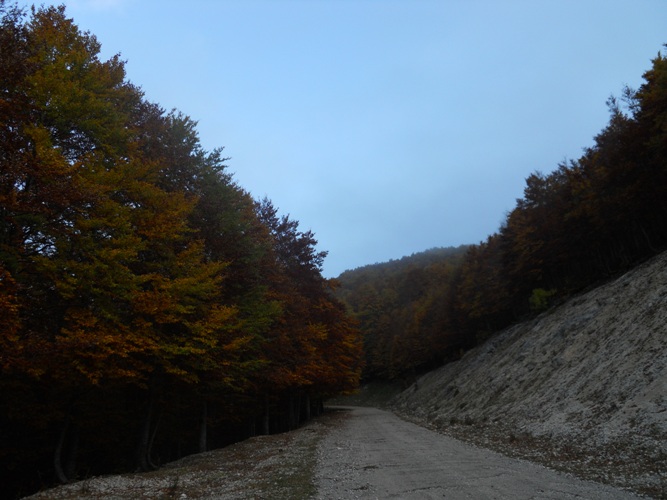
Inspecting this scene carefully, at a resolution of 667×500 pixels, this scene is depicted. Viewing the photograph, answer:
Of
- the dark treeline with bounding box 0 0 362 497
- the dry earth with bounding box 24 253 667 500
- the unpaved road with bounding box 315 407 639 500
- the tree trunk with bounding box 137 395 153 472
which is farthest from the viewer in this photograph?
the tree trunk with bounding box 137 395 153 472

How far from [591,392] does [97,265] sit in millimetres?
17575

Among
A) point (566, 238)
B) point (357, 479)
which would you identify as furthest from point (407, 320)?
point (357, 479)

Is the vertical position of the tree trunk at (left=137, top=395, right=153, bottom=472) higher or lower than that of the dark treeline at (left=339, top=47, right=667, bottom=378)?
lower

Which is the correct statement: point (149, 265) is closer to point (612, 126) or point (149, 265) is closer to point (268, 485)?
point (268, 485)

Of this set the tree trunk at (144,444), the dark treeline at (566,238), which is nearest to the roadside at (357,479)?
the tree trunk at (144,444)

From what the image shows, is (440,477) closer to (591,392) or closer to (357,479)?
(357,479)

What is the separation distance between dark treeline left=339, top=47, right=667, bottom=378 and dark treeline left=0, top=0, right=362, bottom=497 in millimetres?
24856

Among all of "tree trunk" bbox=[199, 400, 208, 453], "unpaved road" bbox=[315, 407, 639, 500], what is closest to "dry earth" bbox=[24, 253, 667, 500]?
"unpaved road" bbox=[315, 407, 639, 500]

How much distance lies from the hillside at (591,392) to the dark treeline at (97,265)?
11.9 metres

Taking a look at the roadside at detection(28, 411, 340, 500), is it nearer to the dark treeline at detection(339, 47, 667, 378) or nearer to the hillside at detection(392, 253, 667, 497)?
the hillside at detection(392, 253, 667, 497)

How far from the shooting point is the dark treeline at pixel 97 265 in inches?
434

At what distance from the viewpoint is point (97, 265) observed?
11.8m

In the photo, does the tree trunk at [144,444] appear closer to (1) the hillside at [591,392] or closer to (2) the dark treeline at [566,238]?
(1) the hillside at [591,392]

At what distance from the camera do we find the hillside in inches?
413
